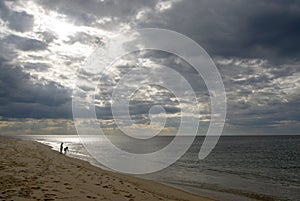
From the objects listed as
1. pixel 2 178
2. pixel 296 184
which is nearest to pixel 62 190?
pixel 2 178

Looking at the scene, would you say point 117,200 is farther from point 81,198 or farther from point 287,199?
point 287,199

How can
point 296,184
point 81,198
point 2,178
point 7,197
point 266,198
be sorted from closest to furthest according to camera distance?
1. point 7,197
2. point 81,198
3. point 2,178
4. point 266,198
5. point 296,184

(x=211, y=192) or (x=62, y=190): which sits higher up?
(x=62, y=190)

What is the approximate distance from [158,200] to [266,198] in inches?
581

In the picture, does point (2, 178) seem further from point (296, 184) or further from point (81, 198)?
Answer: point (296, 184)

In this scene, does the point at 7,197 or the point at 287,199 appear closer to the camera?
the point at 7,197

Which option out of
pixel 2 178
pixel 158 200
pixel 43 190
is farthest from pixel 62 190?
pixel 158 200

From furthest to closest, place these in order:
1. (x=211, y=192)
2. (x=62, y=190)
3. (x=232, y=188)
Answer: (x=232, y=188) < (x=211, y=192) < (x=62, y=190)

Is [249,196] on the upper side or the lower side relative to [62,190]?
lower

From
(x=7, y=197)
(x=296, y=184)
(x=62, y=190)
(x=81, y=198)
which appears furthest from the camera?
(x=296, y=184)

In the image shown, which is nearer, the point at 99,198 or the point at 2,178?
the point at 99,198

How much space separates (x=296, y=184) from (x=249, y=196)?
1341 centimetres

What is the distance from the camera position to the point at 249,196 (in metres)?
25.1

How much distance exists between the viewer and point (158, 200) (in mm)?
14969
